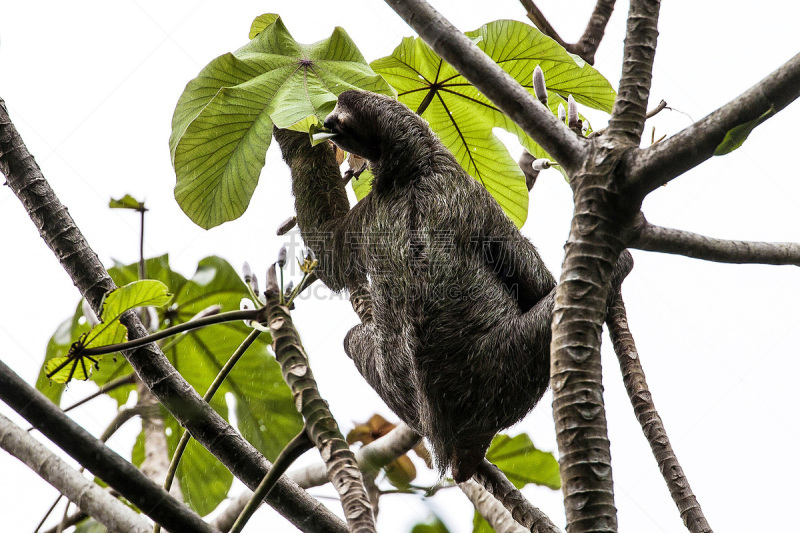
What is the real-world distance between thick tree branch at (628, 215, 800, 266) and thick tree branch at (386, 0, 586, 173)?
1.01 ft

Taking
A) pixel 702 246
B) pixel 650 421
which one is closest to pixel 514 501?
pixel 650 421

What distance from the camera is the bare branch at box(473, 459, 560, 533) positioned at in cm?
286

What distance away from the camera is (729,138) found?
1794 mm

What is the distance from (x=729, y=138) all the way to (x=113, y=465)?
1.85 metres

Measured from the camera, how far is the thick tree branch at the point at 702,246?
2.03 metres

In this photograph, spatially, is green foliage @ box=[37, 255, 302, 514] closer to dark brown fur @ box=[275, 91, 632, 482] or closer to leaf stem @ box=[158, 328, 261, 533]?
dark brown fur @ box=[275, 91, 632, 482]

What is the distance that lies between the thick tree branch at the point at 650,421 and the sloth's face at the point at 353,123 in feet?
4.22

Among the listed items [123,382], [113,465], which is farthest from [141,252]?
[113,465]

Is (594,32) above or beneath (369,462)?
above

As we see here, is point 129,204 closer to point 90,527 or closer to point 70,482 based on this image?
point 70,482

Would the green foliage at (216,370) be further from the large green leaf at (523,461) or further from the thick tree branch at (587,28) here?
the thick tree branch at (587,28)

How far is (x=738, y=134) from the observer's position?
178cm

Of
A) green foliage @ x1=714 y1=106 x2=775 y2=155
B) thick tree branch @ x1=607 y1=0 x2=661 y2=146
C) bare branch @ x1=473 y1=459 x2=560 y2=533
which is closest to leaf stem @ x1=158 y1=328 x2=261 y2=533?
thick tree branch @ x1=607 y1=0 x2=661 y2=146

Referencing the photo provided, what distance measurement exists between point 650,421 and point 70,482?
91.8 inches
